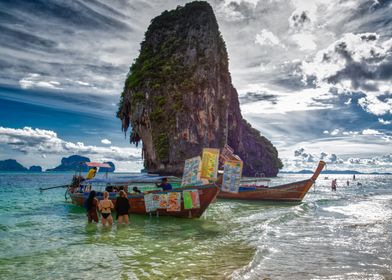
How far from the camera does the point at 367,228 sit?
1279 centimetres

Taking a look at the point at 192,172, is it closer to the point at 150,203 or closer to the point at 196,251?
the point at 150,203

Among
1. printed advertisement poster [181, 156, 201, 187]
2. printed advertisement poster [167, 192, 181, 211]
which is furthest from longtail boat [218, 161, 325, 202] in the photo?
printed advertisement poster [167, 192, 181, 211]

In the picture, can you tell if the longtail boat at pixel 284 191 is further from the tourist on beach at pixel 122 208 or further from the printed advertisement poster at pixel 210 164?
the tourist on beach at pixel 122 208

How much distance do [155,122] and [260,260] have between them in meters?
42.1

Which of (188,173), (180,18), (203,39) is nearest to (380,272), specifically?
(188,173)

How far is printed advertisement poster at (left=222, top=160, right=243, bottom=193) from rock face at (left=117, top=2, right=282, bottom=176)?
92.0 feet

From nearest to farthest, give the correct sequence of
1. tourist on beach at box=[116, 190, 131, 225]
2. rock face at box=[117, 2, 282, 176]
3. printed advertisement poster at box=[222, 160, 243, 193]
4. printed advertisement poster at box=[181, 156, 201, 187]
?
tourist on beach at box=[116, 190, 131, 225]
printed advertisement poster at box=[181, 156, 201, 187]
printed advertisement poster at box=[222, 160, 243, 193]
rock face at box=[117, 2, 282, 176]

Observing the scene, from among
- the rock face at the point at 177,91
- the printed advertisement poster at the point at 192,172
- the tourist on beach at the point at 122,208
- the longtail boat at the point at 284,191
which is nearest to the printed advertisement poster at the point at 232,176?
the printed advertisement poster at the point at 192,172

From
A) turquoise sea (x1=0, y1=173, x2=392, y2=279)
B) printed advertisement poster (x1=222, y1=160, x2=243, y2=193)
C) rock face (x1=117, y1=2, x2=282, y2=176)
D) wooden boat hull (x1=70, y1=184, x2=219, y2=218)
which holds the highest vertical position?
rock face (x1=117, y1=2, x2=282, y2=176)

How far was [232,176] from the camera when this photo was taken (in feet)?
60.2

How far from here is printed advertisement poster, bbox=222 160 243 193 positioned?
712 inches

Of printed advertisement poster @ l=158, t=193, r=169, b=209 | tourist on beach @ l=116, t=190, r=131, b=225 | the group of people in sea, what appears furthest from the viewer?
printed advertisement poster @ l=158, t=193, r=169, b=209

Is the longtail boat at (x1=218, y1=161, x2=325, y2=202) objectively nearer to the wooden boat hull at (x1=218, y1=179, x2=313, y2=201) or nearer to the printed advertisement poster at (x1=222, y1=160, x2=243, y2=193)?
the wooden boat hull at (x1=218, y1=179, x2=313, y2=201)

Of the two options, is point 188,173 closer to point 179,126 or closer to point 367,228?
point 367,228
